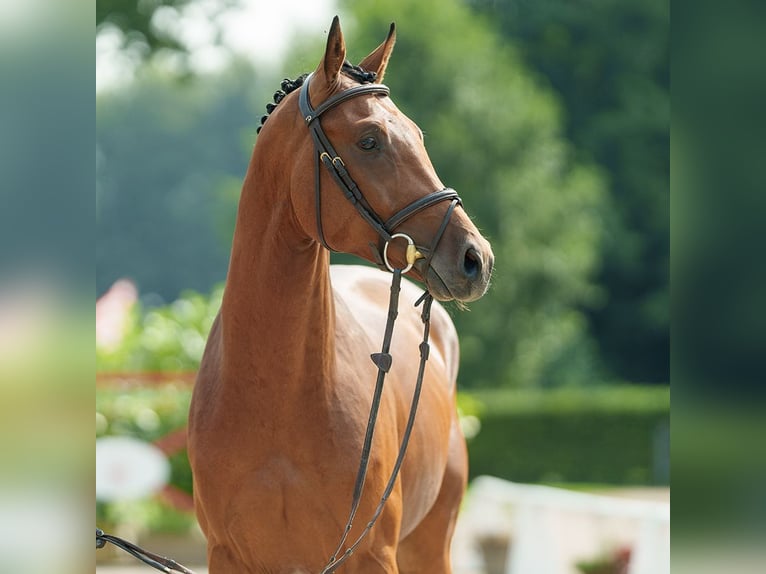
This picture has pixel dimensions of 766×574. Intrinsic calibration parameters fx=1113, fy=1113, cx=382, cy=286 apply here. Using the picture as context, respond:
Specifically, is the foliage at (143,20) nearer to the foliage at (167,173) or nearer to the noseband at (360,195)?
the noseband at (360,195)

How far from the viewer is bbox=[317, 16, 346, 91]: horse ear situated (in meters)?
2.96

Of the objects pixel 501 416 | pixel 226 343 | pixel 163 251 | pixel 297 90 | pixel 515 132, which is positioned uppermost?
pixel 163 251

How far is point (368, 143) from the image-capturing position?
298cm

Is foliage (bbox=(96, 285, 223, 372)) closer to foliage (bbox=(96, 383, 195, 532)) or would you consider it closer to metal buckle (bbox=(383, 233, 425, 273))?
foliage (bbox=(96, 383, 195, 532))

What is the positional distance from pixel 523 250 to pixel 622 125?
10.4 metres

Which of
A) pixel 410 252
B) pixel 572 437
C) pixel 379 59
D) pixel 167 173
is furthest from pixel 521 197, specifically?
pixel 167 173

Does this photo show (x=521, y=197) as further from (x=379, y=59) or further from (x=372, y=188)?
(x=372, y=188)

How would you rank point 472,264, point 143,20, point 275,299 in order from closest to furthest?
point 472,264
point 275,299
point 143,20

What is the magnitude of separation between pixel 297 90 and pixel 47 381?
2215mm

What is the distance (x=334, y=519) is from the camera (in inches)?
127

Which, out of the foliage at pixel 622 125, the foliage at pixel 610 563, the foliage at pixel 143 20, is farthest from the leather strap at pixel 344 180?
the foliage at pixel 622 125

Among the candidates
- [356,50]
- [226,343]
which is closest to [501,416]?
[356,50]

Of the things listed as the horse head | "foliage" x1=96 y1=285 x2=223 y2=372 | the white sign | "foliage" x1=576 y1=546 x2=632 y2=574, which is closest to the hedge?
"foliage" x1=96 y1=285 x2=223 y2=372

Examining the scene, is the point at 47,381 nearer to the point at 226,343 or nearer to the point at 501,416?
the point at 226,343
